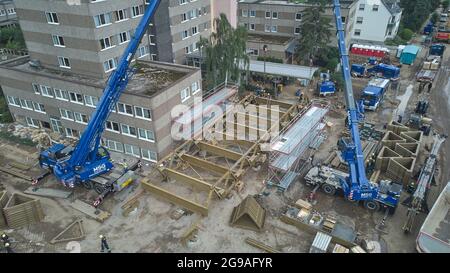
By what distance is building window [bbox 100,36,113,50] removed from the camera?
30938mm

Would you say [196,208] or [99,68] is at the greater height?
[99,68]

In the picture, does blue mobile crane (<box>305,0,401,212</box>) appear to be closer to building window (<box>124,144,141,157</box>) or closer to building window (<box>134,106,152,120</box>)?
building window (<box>134,106,152,120</box>)

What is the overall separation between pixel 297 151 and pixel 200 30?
2462cm

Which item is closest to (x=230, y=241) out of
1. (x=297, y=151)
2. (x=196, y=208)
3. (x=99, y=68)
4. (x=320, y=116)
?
(x=196, y=208)

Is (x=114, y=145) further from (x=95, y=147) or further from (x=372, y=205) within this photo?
(x=372, y=205)

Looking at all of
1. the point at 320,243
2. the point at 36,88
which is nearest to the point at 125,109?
the point at 36,88

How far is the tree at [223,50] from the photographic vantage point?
1447 inches

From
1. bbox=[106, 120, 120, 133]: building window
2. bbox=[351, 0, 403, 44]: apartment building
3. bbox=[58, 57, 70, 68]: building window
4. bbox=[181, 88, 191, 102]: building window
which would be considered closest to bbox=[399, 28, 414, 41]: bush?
bbox=[351, 0, 403, 44]: apartment building

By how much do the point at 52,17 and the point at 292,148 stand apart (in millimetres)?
24619

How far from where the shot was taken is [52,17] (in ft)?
101

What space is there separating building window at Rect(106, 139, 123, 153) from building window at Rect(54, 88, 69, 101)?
5.65m

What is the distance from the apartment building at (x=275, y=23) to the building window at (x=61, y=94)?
96.7ft

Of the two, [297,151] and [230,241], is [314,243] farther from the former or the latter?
[297,151]

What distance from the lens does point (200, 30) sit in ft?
148
